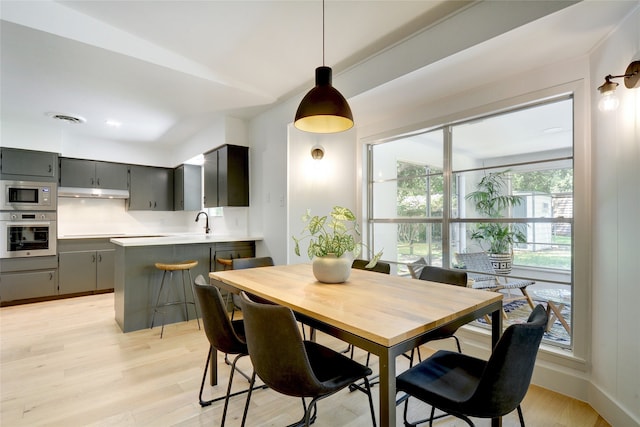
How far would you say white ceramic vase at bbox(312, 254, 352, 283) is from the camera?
183 centimetres

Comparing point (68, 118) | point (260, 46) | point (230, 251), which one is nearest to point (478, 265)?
point (260, 46)

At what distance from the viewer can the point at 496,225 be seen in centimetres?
A: 264

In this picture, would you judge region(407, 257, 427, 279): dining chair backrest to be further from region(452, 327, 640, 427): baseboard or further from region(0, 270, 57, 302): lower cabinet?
region(0, 270, 57, 302): lower cabinet

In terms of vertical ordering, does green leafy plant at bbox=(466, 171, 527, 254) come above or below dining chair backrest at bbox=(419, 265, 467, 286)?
above

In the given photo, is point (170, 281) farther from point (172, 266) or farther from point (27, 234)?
point (27, 234)

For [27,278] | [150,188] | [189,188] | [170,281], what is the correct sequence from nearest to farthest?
[170,281], [27,278], [189,188], [150,188]

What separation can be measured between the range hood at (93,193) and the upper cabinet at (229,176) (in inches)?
86.0

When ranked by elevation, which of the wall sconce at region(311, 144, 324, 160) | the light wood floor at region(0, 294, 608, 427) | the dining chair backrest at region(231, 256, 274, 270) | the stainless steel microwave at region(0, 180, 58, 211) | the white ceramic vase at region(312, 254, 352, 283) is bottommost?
the light wood floor at region(0, 294, 608, 427)

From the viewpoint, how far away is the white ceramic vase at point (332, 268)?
1.83 meters

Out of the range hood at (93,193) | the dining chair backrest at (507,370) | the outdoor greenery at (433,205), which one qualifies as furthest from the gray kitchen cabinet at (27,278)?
the dining chair backrest at (507,370)

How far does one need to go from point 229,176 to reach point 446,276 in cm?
296

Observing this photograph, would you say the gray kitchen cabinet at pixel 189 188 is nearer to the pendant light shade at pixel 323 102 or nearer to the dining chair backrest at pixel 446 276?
the pendant light shade at pixel 323 102

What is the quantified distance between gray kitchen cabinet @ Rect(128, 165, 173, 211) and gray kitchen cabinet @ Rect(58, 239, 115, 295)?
3.16ft

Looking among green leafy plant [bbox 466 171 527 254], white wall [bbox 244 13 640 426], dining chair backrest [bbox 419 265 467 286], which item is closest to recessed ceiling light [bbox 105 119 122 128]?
white wall [bbox 244 13 640 426]
